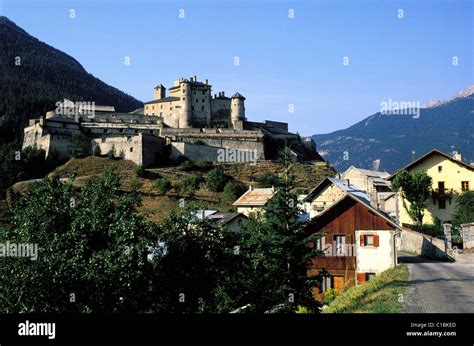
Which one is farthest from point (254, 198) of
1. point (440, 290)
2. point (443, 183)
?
point (440, 290)

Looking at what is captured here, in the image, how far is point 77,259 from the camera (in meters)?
13.0

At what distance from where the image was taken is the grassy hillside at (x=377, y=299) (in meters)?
10.6

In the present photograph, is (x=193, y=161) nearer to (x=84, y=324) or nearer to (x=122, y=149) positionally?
(x=122, y=149)

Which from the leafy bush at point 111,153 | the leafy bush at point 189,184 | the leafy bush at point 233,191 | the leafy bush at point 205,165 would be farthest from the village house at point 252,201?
the leafy bush at point 111,153

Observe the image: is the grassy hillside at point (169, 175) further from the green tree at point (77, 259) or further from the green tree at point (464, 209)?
the green tree at point (77, 259)

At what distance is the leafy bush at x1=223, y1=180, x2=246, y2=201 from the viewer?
56688 millimetres

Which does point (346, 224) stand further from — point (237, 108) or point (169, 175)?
point (237, 108)

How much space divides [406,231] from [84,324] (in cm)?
2764

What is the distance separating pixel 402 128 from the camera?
491 ft

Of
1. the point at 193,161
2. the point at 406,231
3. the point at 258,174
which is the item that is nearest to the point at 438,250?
the point at 406,231

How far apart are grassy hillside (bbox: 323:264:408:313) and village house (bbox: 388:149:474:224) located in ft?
86.0

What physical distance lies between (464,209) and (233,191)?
85.7 feet

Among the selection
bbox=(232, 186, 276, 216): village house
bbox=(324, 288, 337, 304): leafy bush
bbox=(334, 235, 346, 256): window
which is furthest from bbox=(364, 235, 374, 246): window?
bbox=(232, 186, 276, 216): village house

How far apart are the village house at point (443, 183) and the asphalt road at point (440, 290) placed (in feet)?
73.1
